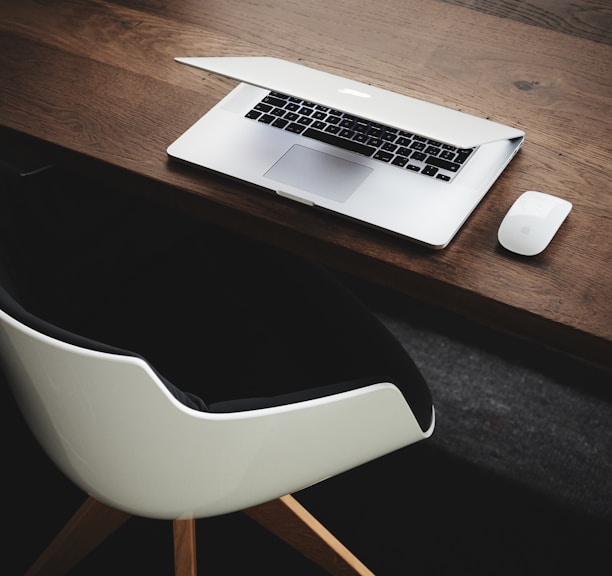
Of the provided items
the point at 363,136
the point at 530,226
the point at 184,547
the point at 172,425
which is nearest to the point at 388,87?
the point at 363,136

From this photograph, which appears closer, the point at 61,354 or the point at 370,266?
the point at 61,354

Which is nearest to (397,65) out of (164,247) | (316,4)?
(316,4)

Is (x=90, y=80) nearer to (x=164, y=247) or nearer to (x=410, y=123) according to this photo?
(x=164, y=247)

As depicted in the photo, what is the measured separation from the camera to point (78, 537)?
142 centimetres

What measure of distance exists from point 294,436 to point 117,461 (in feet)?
0.64

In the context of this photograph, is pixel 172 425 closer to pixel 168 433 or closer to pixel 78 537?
pixel 168 433

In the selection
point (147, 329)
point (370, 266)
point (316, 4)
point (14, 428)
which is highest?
point (316, 4)

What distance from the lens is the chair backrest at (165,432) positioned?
34.6 inches

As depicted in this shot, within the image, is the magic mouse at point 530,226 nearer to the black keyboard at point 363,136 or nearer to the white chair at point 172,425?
the black keyboard at point 363,136

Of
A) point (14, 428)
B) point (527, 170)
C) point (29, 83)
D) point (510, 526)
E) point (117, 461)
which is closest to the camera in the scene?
point (117, 461)

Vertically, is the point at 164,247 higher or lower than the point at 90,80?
lower

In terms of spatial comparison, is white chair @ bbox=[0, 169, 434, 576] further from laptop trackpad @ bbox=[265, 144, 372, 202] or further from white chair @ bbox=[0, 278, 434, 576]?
laptop trackpad @ bbox=[265, 144, 372, 202]

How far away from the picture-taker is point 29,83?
1294 millimetres

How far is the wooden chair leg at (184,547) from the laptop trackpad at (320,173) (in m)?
0.54
